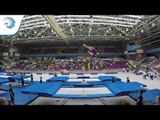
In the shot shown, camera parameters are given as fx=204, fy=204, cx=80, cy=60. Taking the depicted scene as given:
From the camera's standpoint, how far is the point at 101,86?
16594 millimetres

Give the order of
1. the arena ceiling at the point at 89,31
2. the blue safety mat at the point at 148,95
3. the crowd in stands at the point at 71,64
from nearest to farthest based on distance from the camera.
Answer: the blue safety mat at the point at 148,95 → the arena ceiling at the point at 89,31 → the crowd in stands at the point at 71,64

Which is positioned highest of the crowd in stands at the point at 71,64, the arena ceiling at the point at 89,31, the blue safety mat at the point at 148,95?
the arena ceiling at the point at 89,31

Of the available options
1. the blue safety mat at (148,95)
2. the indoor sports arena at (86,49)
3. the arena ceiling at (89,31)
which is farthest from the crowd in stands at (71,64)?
the blue safety mat at (148,95)

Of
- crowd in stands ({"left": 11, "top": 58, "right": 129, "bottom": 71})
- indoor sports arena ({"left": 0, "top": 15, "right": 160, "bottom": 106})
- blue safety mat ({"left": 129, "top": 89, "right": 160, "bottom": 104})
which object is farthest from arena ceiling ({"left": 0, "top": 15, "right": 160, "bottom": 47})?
blue safety mat ({"left": 129, "top": 89, "right": 160, "bottom": 104})

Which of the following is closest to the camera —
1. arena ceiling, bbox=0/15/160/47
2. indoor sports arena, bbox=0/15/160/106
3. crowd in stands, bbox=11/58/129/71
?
indoor sports arena, bbox=0/15/160/106

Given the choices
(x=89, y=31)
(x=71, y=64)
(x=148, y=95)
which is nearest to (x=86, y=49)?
(x=71, y=64)

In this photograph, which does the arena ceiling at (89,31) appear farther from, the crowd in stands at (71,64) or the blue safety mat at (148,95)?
the blue safety mat at (148,95)

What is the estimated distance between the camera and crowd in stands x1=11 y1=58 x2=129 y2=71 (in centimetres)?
3344

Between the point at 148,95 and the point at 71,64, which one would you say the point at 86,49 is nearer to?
the point at 71,64

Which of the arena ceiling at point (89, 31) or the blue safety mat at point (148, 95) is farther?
the arena ceiling at point (89, 31)

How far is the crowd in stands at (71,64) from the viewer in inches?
1316

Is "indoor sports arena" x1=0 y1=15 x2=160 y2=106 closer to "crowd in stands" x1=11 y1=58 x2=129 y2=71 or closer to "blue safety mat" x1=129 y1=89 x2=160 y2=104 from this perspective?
"crowd in stands" x1=11 y1=58 x2=129 y2=71

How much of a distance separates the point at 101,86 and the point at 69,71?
17385 mm
